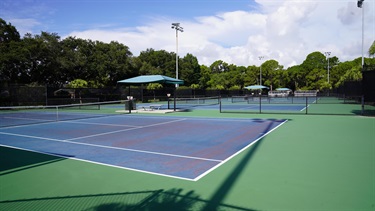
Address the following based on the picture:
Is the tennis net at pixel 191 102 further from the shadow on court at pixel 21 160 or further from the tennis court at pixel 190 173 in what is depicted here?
the shadow on court at pixel 21 160

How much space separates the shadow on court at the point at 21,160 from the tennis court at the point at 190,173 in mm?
23

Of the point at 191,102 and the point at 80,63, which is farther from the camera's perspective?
the point at 80,63

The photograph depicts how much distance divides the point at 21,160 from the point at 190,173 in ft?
14.8

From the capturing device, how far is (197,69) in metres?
80.0

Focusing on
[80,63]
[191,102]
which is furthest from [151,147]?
[80,63]

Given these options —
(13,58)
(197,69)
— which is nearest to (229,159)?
(13,58)

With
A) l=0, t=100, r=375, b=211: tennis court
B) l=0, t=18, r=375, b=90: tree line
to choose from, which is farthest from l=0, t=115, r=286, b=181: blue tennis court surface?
l=0, t=18, r=375, b=90: tree line

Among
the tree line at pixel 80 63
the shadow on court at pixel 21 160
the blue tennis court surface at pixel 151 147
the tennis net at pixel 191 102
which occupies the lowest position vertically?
the shadow on court at pixel 21 160

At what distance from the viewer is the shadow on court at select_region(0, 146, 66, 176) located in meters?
6.42

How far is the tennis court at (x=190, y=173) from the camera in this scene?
14.4 ft

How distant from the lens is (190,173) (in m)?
5.84

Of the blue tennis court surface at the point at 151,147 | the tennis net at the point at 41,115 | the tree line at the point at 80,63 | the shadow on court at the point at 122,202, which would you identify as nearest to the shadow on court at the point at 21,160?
the blue tennis court surface at the point at 151,147

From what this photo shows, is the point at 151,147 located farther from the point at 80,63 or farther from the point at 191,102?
the point at 80,63

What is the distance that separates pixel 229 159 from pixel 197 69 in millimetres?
74016
